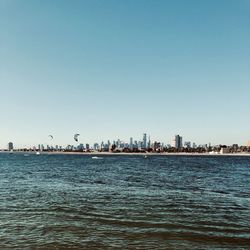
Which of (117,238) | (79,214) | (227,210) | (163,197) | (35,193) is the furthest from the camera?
(35,193)

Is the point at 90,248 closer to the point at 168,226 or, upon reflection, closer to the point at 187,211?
the point at 168,226

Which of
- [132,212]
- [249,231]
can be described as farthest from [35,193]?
[249,231]

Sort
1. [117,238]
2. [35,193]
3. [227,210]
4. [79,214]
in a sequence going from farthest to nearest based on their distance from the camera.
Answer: [35,193] → [227,210] → [79,214] → [117,238]

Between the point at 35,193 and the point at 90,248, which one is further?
the point at 35,193

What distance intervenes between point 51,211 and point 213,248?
13.5m

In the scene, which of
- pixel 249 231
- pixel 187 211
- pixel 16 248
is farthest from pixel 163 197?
pixel 16 248

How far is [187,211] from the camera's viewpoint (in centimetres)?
2778

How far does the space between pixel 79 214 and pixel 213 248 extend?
36.9 ft

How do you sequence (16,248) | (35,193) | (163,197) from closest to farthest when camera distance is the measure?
(16,248)
(163,197)
(35,193)

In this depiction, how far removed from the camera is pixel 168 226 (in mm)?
22797

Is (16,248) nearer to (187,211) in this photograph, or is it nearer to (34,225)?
(34,225)

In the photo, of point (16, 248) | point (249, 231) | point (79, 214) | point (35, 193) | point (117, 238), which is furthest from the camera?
point (35, 193)

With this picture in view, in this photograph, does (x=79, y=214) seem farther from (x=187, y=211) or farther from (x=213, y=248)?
(x=213, y=248)

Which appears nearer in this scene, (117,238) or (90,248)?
(90,248)
